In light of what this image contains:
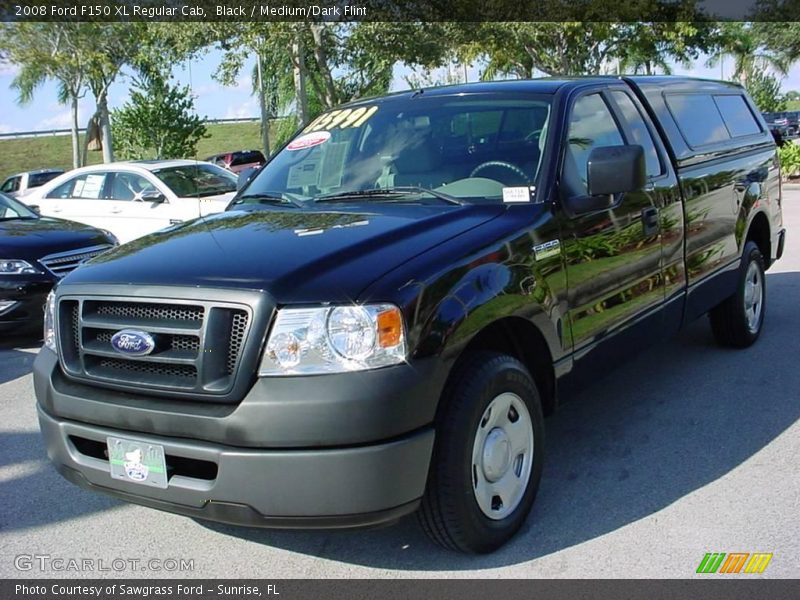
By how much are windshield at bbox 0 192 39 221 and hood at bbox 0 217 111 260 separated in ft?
0.55

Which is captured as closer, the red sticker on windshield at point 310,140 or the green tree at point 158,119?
the red sticker on windshield at point 310,140

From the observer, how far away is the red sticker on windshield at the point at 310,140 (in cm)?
474

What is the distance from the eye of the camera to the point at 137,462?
3.07 metres

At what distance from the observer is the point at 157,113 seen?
2922 centimetres

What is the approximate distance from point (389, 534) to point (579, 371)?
1.17 meters

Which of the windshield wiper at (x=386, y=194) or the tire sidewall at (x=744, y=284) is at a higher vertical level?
the windshield wiper at (x=386, y=194)

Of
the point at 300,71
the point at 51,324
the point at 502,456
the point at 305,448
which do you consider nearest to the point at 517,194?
the point at 502,456

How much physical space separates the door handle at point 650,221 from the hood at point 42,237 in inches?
224

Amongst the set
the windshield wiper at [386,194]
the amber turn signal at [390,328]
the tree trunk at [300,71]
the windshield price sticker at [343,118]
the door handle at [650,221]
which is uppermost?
the tree trunk at [300,71]

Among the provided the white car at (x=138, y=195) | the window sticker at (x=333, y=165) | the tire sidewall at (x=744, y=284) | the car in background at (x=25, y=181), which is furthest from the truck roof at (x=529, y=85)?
the car in background at (x=25, y=181)

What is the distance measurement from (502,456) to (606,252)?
1.30 meters

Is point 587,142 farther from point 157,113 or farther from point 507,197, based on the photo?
point 157,113

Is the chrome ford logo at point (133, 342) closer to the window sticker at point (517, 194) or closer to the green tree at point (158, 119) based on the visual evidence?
the window sticker at point (517, 194)
